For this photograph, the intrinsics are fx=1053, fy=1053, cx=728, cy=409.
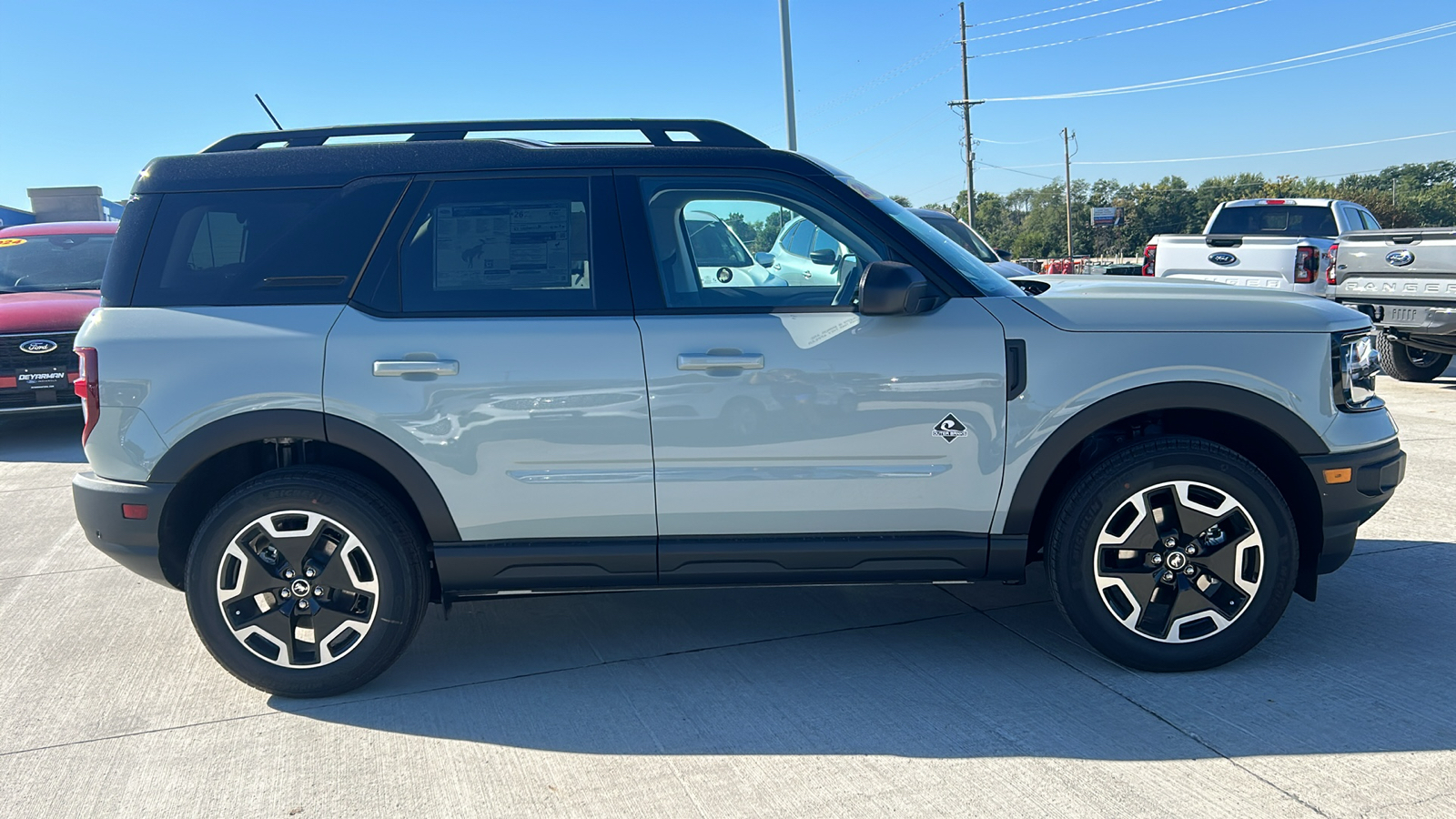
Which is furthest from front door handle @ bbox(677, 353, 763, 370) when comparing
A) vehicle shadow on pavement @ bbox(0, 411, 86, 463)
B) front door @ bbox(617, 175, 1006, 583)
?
vehicle shadow on pavement @ bbox(0, 411, 86, 463)

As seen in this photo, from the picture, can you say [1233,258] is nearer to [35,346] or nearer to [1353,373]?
[1353,373]

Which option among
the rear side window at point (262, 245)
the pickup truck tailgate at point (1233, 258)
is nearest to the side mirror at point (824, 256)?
the rear side window at point (262, 245)

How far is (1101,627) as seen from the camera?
3.64 m

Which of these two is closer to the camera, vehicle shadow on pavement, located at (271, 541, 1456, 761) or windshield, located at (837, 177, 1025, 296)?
vehicle shadow on pavement, located at (271, 541, 1456, 761)

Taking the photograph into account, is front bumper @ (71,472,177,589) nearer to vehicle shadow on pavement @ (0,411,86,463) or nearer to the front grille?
vehicle shadow on pavement @ (0,411,86,463)

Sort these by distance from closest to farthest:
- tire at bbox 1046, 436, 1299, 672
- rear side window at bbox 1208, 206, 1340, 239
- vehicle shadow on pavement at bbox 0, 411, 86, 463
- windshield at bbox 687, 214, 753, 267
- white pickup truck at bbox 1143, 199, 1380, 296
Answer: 1. tire at bbox 1046, 436, 1299, 672
2. windshield at bbox 687, 214, 753, 267
3. vehicle shadow on pavement at bbox 0, 411, 86, 463
4. white pickup truck at bbox 1143, 199, 1380, 296
5. rear side window at bbox 1208, 206, 1340, 239

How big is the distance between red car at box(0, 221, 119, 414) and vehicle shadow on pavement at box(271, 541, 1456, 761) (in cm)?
614

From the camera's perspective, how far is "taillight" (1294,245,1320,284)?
10.8 meters

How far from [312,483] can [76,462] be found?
6.04 m

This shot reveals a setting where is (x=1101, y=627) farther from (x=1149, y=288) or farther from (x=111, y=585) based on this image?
(x=111, y=585)

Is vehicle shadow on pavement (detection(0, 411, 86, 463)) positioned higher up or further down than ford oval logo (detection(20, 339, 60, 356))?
further down

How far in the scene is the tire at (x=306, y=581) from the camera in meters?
3.57

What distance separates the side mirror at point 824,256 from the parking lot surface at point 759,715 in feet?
4.83

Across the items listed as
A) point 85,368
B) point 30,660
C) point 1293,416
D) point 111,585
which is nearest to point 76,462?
point 111,585
